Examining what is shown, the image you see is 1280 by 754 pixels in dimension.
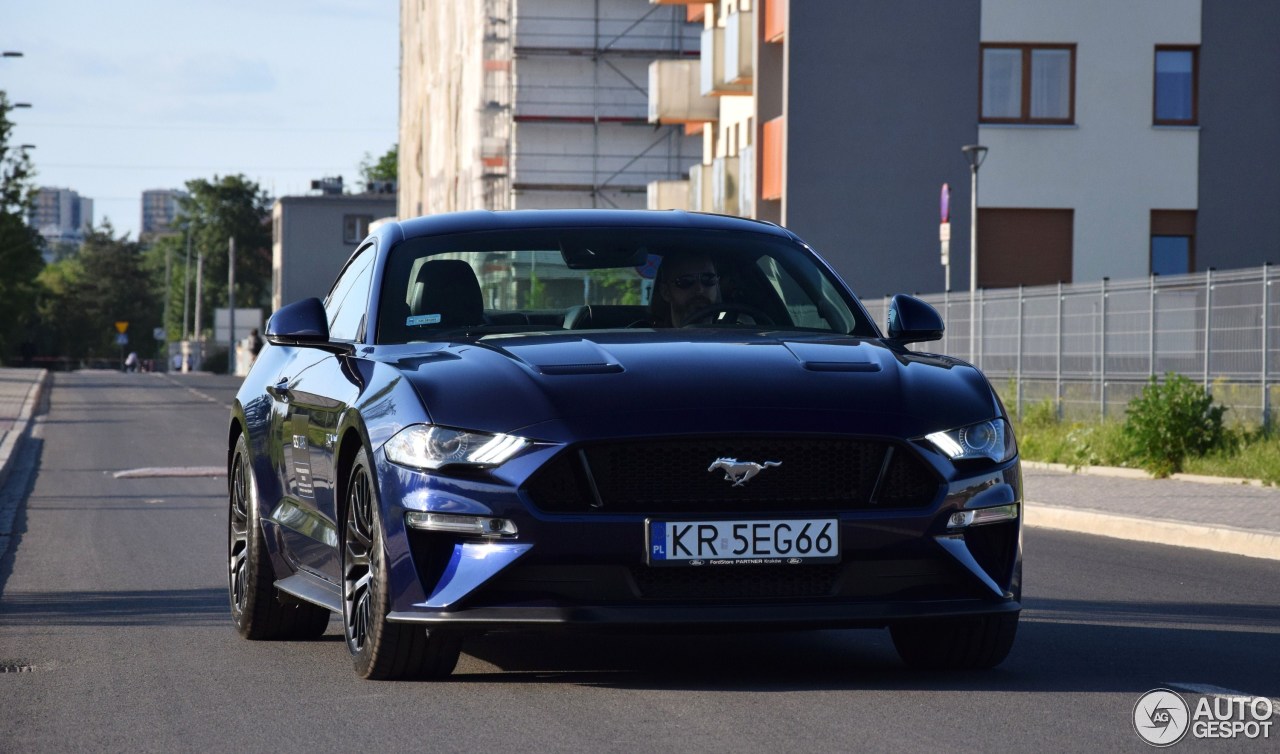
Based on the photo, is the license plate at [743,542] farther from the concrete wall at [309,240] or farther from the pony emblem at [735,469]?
the concrete wall at [309,240]

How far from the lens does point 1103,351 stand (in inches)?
934

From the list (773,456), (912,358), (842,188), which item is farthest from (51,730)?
(842,188)

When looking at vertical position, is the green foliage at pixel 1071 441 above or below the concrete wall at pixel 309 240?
below

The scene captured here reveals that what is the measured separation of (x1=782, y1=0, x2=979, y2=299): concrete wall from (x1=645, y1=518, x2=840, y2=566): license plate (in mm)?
33964

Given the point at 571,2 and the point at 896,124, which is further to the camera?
the point at 571,2

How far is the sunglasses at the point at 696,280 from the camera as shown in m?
7.59

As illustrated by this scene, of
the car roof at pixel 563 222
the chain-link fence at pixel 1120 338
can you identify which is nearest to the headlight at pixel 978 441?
the car roof at pixel 563 222

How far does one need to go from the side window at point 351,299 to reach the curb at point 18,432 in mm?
13154

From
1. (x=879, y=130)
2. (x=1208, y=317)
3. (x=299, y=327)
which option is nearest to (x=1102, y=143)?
(x=879, y=130)

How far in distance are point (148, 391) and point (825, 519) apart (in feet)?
180

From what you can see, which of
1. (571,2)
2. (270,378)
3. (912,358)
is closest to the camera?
(912,358)

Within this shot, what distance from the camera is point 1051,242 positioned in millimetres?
39875

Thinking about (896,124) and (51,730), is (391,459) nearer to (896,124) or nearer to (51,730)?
(51,730)

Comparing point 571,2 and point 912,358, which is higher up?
point 571,2
